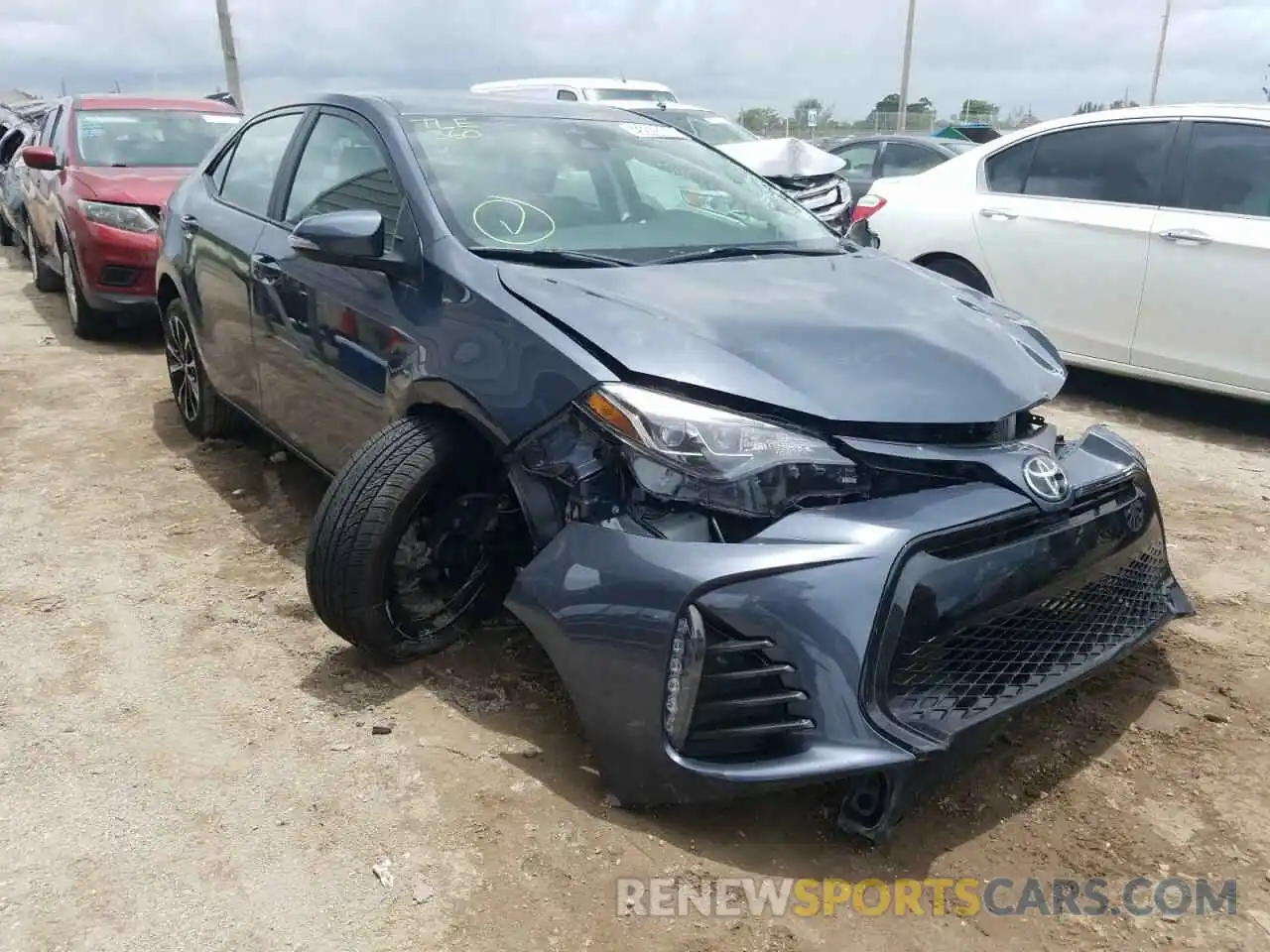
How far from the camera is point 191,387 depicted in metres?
4.91

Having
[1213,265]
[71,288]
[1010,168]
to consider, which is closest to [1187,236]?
[1213,265]

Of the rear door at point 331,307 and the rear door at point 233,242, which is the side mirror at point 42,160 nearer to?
the rear door at point 233,242

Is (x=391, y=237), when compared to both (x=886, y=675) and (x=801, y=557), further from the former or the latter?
(x=886, y=675)

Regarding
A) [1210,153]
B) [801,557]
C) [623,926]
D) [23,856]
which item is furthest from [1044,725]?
[1210,153]

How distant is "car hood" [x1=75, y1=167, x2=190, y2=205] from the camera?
22.9 ft

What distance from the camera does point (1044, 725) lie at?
106 inches

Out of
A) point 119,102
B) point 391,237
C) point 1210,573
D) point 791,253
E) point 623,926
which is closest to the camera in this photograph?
point 623,926

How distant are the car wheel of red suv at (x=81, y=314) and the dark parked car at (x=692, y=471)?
435 cm

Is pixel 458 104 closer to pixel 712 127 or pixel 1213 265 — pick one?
pixel 1213 265

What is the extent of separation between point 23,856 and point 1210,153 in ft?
17.8

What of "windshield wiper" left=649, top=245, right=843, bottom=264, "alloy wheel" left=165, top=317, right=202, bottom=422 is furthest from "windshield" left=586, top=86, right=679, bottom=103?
"windshield wiper" left=649, top=245, right=843, bottom=264

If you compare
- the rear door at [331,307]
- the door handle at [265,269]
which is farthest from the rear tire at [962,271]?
the door handle at [265,269]

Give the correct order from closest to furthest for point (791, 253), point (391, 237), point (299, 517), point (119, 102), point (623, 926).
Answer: point (623, 926)
point (391, 237)
point (791, 253)
point (299, 517)
point (119, 102)

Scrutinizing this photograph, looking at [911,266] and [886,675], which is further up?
[911,266]
